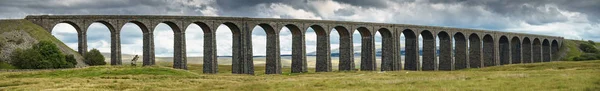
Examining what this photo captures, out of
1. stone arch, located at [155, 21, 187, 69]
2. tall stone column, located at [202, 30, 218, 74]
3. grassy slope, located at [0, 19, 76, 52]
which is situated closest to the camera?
grassy slope, located at [0, 19, 76, 52]

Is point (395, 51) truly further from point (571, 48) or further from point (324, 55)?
point (571, 48)

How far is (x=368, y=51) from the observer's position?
10925 centimetres

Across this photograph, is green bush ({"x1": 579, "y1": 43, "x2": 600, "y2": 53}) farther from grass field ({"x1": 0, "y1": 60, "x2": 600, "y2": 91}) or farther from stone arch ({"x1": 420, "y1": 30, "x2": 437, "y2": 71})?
grass field ({"x1": 0, "y1": 60, "x2": 600, "y2": 91})

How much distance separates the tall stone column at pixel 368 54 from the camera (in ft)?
357

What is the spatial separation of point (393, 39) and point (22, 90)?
7906 centimetres

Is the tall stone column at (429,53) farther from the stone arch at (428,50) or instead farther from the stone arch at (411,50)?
the stone arch at (411,50)

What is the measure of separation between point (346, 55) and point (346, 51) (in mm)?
688

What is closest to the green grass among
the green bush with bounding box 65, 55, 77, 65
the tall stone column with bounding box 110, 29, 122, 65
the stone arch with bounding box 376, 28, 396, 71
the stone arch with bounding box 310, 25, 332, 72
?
the stone arch with bounding box 376, 28, 396, 71

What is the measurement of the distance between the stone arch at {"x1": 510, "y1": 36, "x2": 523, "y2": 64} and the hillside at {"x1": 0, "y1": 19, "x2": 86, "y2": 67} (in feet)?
372

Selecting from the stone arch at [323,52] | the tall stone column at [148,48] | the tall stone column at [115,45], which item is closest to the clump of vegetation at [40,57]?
the tall stone column at [115,45]

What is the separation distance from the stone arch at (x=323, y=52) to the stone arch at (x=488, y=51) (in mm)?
55648

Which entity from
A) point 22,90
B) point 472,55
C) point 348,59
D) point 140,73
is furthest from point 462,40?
point 22,90

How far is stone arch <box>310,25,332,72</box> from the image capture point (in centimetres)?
10056

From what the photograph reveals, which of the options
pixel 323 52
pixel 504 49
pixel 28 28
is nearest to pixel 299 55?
pixel 323 52
